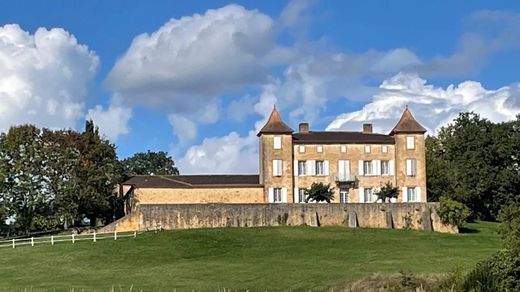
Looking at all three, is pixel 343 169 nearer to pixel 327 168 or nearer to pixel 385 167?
pixel 327 168

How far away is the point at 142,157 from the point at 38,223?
199 feet

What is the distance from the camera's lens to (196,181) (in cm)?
7081

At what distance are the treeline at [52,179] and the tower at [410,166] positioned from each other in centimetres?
2388

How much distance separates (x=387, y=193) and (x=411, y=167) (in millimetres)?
4342

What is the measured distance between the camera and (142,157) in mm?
126875

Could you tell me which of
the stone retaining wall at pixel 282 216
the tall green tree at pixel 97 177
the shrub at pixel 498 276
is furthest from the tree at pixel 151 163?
the shrub at pixel 498 276

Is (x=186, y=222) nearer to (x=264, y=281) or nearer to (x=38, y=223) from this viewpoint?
(x=38, y=223)

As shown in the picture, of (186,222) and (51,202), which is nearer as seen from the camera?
(186,222)

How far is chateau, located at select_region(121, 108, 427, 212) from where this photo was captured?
6938 cm

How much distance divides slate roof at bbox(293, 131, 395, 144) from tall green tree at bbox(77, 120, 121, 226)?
16.0 m

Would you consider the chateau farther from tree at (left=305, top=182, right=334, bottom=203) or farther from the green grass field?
the green grass field

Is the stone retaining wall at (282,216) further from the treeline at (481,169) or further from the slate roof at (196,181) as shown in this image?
the treeline at (481,169)

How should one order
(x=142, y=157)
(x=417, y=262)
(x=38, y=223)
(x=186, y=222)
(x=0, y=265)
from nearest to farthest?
(x=417, y=262)
(x=0, y=265)
(x=186, y=222)
(x=38, y=223)
(x=142, y=157)

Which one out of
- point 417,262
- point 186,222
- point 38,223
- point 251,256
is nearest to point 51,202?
point 38,223
